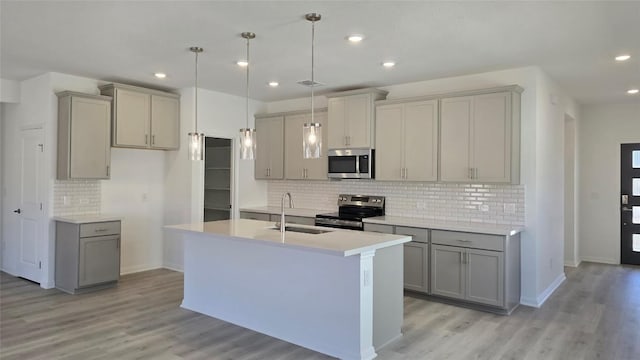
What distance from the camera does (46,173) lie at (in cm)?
538

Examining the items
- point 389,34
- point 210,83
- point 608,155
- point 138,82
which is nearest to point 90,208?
point 138,82

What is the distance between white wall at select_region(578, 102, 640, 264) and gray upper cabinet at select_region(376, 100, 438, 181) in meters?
3.51

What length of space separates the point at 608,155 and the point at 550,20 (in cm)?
478

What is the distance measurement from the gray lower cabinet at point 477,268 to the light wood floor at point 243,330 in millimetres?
177

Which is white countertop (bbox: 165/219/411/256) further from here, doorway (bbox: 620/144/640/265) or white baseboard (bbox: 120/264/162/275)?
doorway (bbox: 620/144/640/265)

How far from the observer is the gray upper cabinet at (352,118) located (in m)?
5.74

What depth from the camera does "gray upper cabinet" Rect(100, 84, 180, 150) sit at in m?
5.63

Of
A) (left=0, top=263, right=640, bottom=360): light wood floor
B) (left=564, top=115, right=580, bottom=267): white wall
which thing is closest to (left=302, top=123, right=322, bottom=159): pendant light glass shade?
(left=0, top=263, right=640, bottom=360): light wood floor

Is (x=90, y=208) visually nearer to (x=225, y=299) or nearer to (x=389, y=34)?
(x=225, y=299)

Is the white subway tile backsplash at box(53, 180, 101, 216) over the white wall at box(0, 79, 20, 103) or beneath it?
beneath

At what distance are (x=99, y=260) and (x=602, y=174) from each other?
750 centimetres

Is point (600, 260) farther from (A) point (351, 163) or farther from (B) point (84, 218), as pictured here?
(B) point (84, 218)

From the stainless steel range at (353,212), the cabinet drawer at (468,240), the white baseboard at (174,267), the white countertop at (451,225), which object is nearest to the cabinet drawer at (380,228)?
the white countertop at (451,225)

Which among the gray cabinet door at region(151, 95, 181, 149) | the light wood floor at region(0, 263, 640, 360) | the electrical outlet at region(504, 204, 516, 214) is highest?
the gray cabinet door at region(151, 95, 181, 149)
